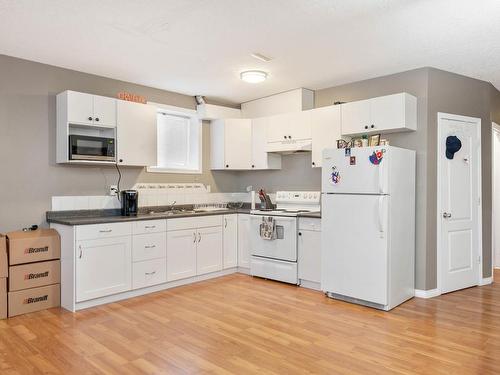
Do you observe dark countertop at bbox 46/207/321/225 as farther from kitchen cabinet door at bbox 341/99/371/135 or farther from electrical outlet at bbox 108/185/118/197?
kitchen cabinet door at bbox 341/99/371/135

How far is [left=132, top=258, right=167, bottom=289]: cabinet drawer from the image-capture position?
420cm

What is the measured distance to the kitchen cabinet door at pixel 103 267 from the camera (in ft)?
12.3

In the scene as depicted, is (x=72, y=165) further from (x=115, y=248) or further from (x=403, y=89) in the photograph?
(x=403, y=89)

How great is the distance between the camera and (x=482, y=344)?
2932 millimetres

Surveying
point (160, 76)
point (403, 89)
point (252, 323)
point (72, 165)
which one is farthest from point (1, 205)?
point (403, 89)

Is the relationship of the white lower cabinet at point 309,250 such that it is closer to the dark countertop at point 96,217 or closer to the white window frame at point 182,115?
the dark countertop at point 96,217

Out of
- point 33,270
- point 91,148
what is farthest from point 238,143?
point 33,270

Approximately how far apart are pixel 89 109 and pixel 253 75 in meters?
1.87

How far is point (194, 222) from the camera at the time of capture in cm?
477

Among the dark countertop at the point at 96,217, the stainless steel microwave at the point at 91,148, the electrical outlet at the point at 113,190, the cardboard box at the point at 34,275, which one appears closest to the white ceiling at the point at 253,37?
the stainless steel microwave at the point at 91,148

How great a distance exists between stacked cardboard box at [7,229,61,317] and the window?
5.87 ft

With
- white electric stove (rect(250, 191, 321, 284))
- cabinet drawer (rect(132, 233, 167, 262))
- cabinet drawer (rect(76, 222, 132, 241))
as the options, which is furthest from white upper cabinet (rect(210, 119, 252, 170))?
cabinet drawer (rect(76, 222, 132, 241))

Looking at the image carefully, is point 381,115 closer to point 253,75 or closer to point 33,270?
point 253,75

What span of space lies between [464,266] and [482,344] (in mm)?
1787
